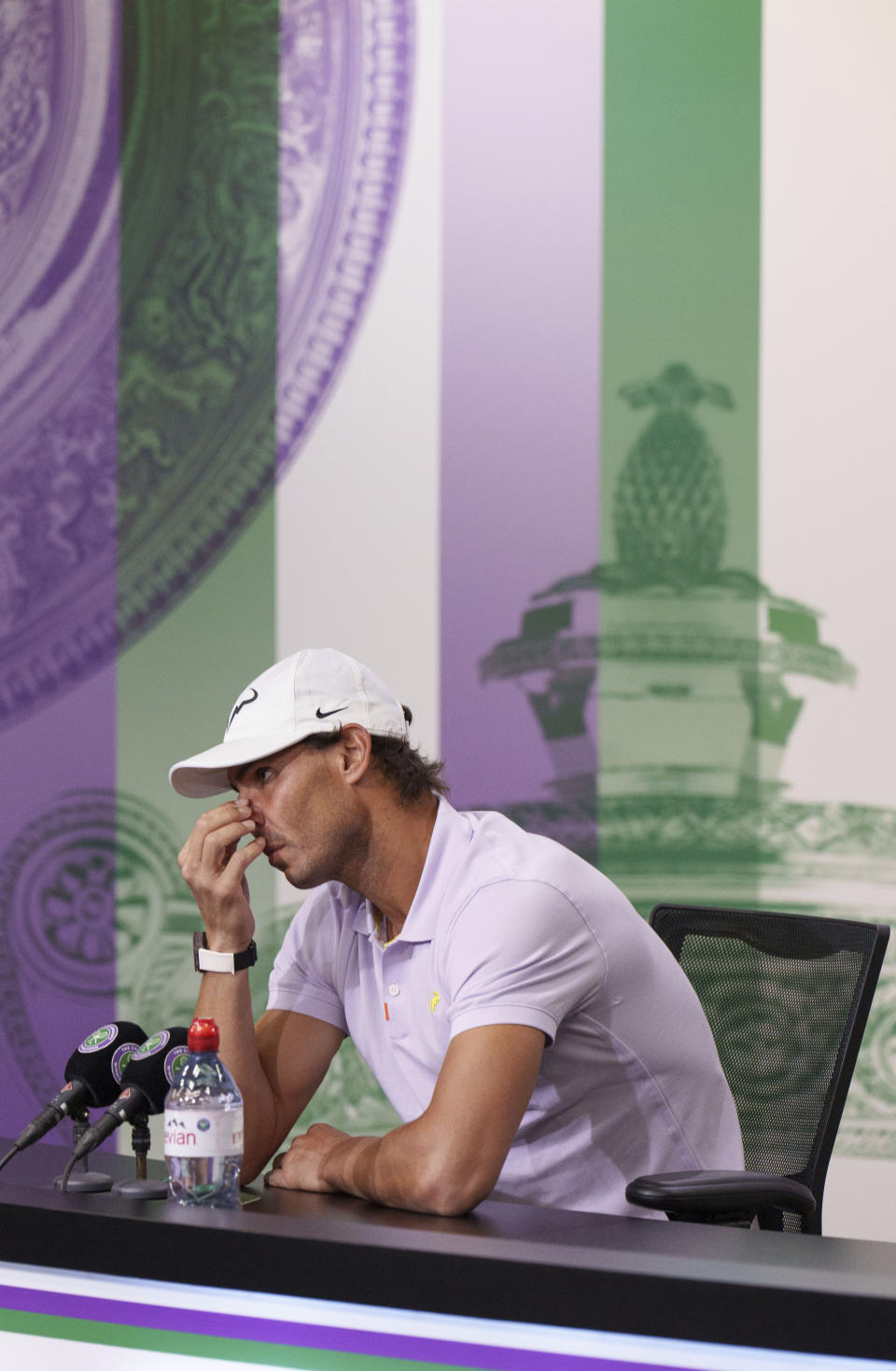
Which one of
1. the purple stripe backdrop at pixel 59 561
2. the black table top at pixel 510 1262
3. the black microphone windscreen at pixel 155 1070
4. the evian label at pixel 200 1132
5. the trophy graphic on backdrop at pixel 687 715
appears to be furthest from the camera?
the purple stripe backdrop at pixel 59 561

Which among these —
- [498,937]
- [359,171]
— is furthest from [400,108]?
[498,937]

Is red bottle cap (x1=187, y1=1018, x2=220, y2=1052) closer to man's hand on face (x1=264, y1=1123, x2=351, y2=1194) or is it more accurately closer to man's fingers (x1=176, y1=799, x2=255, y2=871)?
man's hand on face (x1=264, y1=1123, x2=351, y2=1194)

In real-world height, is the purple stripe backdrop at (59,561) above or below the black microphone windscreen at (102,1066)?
above

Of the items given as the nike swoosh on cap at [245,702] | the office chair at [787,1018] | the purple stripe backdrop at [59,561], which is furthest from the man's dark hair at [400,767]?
the purple stripe backdrop at [59,561]

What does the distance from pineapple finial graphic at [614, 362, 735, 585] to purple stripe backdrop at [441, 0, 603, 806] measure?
92 millimetres

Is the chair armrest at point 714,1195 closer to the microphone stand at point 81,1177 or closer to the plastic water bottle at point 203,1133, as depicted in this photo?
the plastic water bottle at point 203,1133

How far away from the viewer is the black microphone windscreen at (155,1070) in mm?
1431

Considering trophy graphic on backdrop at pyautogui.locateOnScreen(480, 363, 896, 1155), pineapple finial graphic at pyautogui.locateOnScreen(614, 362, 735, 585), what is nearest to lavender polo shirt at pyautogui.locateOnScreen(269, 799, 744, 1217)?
trophy graphic on backdrop at pyautogui.locateOnScreen(480, 363, 896, 1155)

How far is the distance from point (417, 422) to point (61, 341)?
834 millimetres

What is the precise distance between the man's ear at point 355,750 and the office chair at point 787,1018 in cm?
61

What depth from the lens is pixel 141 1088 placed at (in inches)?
56.2

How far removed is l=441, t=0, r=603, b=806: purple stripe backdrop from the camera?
9.36 ft

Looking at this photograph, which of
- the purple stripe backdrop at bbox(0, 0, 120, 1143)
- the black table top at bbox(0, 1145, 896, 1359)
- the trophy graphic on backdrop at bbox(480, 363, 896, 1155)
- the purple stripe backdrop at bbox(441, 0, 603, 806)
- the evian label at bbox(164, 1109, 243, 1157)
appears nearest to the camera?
the black table top at bbox(0, 1145, 896, 1359)

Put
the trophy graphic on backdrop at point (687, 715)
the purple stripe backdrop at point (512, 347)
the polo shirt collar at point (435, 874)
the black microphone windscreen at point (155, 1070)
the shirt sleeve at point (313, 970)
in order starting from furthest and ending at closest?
the purple stripe backdrop at point (512, 347), the trophy graphic on backdrop at point (687, 715), the shirt sleeve at point (313, 970), the polo shirt collar at point (435, 874), the black microphone windscreen at point (155, 1070)
